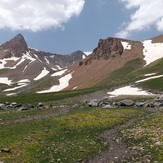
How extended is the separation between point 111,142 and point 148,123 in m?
9.63

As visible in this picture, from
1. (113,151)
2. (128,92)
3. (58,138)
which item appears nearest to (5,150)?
(58,138)

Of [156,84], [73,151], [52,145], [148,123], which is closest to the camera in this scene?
[73,151]

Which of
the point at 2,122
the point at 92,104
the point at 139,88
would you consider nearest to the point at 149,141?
the point at 2,122

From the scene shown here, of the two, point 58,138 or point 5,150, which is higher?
point 5,150

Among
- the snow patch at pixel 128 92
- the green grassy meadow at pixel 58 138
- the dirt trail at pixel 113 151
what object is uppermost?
the snow patch at pixel 128 92

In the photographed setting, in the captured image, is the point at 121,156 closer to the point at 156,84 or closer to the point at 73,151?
the point at 73,151

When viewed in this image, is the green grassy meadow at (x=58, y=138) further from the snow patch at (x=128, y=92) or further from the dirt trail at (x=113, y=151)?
the snow patch at (x=128, y=92)

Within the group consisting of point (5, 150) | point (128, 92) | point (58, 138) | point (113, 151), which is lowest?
point (113, 151)

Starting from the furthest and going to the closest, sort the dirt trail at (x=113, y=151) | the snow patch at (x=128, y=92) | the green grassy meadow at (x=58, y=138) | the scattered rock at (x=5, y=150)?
the snow patch at (x=128, y=92), the scattered rock at (x=5, y=150), the green grassy meadow at (x=58, y=138), the dirt trail at (x=113, y=151)

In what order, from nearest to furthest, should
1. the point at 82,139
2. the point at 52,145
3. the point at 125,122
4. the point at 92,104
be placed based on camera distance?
1. the point at 52,145
2. the point at 82,139
3. the point at 125,122
4. the point at 92,104

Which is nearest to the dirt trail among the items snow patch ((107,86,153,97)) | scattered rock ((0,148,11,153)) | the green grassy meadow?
the green grassy meadow

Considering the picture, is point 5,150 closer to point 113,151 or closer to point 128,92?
point 113,151

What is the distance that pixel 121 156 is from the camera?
2989cm

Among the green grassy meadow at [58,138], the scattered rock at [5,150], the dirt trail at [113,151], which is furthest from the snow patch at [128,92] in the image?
the scattered rock at [5,150]
